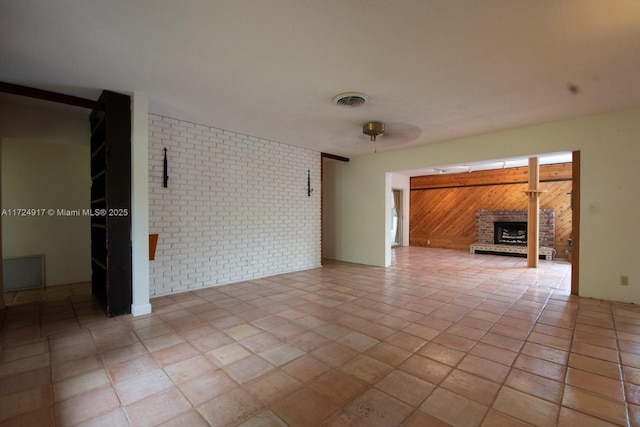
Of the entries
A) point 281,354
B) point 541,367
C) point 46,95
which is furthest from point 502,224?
point 46,95

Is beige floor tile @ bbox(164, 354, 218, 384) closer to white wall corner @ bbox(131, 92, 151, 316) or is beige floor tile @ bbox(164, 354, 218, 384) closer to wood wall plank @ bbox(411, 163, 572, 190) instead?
white wall corner @ bbox(131, 92, 151, 316)

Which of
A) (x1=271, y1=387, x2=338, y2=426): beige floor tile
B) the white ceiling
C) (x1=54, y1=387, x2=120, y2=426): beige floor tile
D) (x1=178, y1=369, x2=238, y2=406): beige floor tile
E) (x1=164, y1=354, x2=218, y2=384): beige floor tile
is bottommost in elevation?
(x1=164, y1=354, x2=218, y2=384): beige floor tile

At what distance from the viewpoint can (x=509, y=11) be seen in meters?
1.81

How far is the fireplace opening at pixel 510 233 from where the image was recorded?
26.5 feet

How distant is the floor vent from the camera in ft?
13.3

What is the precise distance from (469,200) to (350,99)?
7467 mm

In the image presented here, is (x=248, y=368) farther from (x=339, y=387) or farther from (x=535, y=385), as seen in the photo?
(x=535, y=385)

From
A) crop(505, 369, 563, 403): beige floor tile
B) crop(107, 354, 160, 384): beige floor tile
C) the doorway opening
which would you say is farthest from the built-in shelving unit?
the doorway opening

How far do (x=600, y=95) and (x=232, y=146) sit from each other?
4.86 metres

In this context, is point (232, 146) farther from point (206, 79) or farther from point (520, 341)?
point (520, 341)

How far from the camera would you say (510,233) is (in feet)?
27.2

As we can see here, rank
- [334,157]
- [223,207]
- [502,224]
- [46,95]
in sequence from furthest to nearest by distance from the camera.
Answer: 1. [502,224]
2. [334,157]
3. [223,207]
4. [46,95]

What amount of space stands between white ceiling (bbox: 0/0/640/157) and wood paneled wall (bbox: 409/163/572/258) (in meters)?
5.08

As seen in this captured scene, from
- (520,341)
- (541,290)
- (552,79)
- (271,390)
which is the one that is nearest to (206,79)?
(271,390)
